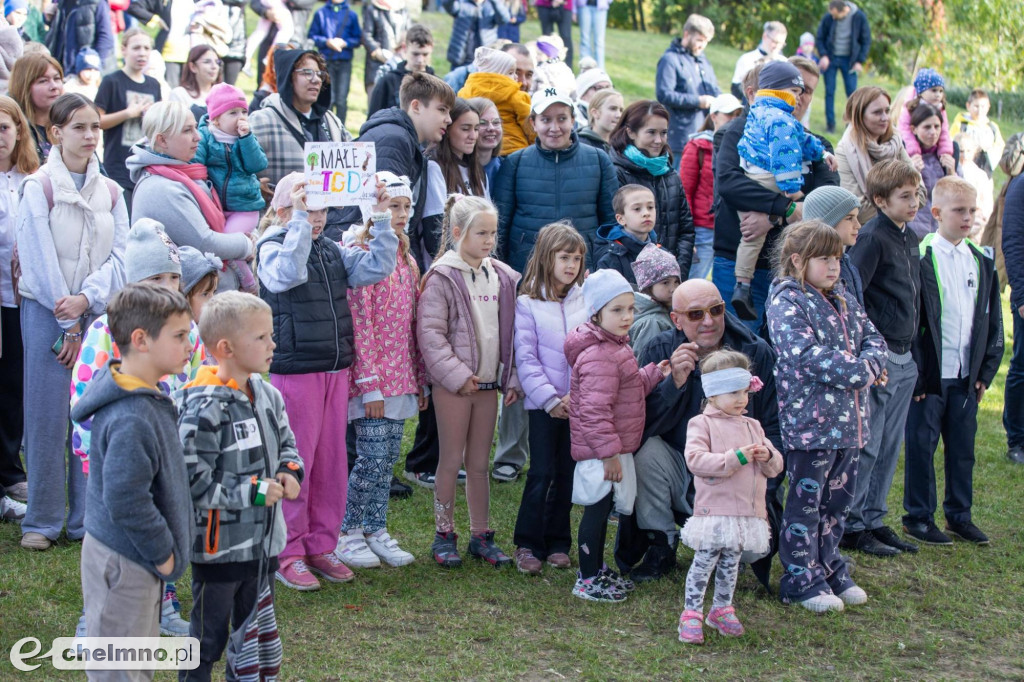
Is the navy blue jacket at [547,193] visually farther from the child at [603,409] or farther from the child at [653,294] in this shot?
the child at [603,409]

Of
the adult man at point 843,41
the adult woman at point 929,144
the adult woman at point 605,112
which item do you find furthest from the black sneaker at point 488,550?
the adult man at point 843,41

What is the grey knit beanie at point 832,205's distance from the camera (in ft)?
19.0

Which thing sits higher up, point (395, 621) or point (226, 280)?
point (226, 280)

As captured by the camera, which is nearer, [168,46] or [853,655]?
[853,655]

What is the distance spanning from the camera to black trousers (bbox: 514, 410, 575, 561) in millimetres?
5801

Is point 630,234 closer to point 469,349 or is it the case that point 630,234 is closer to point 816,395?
point 469,349

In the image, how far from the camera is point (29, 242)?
562 cm

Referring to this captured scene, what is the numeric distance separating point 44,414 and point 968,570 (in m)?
4.86

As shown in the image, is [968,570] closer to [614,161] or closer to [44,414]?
[614,161]

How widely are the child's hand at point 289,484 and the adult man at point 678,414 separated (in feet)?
6.91

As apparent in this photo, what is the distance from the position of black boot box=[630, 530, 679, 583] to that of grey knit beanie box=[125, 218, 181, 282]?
2674 millimetres

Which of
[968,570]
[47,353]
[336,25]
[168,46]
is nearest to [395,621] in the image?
[47,353]

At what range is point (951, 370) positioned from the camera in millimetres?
6484

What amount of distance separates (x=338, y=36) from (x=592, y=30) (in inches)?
193
